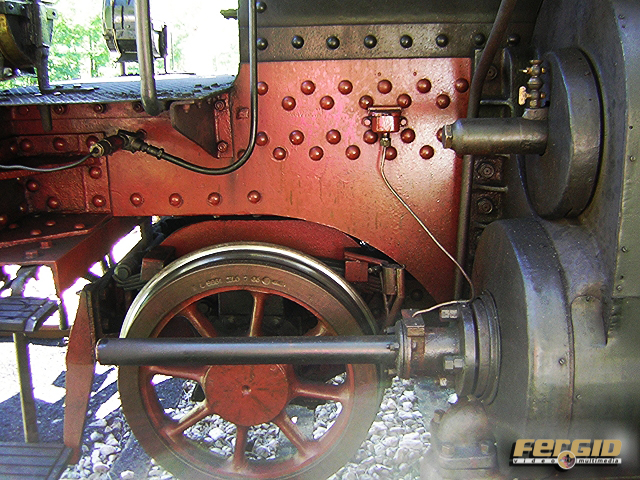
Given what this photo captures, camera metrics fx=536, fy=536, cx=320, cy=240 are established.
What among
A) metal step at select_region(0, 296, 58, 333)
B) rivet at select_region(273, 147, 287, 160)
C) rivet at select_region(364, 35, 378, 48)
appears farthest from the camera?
metal step at select_region(0, 296, 58, 333)

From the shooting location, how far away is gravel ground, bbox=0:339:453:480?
92.9 inches

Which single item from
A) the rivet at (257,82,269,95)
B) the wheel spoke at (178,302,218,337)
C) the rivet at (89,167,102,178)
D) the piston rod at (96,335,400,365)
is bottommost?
the wheel spoke at (178,302,218,337)

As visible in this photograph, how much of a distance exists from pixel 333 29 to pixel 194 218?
1.13 m

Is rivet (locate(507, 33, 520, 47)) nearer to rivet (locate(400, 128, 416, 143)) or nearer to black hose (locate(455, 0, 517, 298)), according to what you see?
black hose (locate(455, 0, 517, 298))

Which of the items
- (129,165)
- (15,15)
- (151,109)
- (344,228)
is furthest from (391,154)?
(15,15)

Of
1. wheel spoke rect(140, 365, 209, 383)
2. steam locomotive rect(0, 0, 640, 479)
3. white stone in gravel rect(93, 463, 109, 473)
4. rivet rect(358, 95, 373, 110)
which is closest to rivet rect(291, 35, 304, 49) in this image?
steam locomotive rect(0, 0, 640, 479)

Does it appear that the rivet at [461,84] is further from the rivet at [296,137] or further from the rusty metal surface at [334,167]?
the rivet at [296,137]

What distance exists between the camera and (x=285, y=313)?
224 cm

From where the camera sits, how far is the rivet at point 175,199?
1843 mm

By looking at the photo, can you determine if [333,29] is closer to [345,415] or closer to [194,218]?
[194,218]

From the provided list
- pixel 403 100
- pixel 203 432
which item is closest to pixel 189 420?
pixel 203 432

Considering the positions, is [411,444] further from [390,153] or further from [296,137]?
[296,137]

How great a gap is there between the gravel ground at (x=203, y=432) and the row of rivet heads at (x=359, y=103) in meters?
1.40

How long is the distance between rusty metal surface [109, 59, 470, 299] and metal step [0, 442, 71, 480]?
1057 millimetres
